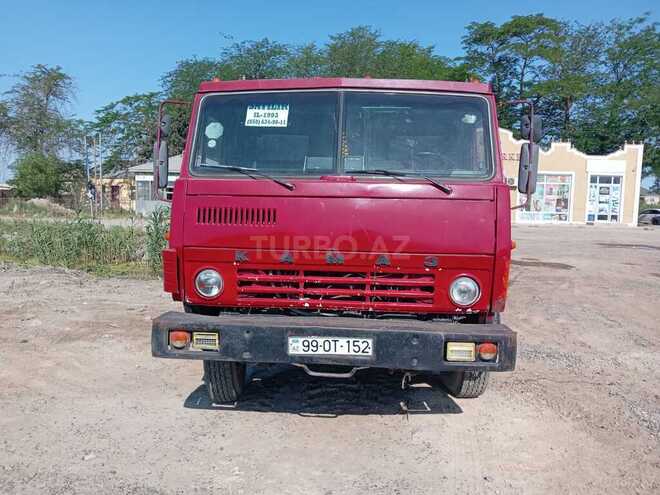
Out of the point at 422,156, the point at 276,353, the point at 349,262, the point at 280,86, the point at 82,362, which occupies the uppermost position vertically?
the point at 280,86

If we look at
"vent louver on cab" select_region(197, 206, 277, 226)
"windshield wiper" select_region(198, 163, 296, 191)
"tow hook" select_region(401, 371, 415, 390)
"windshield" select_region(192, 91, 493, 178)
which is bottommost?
"tow hook" select_region(401, 371, 415, 390)

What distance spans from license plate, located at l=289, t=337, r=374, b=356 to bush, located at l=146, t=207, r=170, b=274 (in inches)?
280

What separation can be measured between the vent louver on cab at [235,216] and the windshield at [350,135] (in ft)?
1.15

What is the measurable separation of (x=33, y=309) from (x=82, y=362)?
2.74 metres

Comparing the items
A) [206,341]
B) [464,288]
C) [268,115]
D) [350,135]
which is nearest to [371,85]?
[350,135]

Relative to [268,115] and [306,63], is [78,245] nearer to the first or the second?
[268,115]

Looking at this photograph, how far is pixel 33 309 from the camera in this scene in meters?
8.16

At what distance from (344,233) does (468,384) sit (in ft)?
5.53

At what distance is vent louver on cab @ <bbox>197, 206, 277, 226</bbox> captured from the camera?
417 centimetres

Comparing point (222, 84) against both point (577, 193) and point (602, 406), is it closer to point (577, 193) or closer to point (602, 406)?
point (602, 406)

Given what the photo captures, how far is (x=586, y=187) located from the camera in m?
35.3

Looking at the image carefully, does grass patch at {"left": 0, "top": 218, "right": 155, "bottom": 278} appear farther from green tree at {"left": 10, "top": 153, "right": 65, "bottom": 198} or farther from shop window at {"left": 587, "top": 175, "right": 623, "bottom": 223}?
green tree at {"left": 10, "top": 153, "right": 65, "bottom": 198}

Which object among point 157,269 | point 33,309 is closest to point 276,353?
point 33,309

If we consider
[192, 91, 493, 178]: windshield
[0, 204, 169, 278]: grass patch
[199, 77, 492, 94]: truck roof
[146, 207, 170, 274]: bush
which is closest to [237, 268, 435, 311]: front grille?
[192, 91, 493, 178]: windshield
